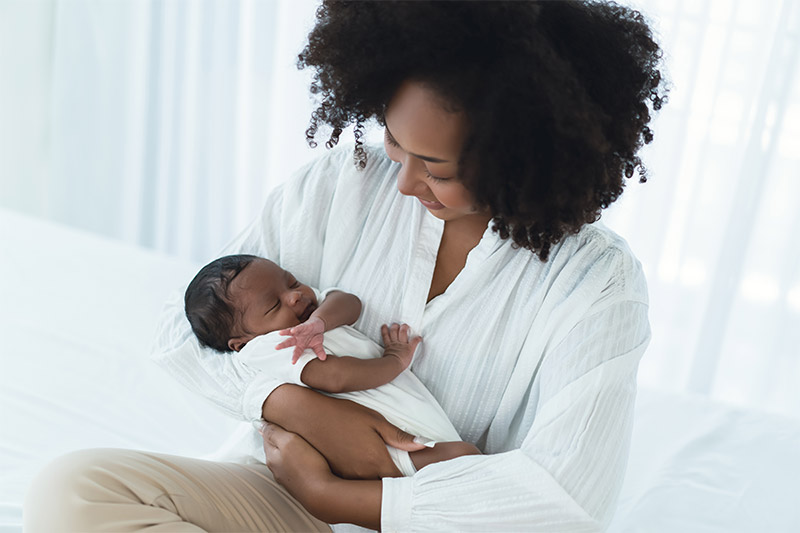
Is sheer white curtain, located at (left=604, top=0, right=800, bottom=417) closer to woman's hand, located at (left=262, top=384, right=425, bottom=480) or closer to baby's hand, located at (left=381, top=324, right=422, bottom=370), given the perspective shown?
baby's hand, located at (left=381, top=324, right=422, bottom=370)

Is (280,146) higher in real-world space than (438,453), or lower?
higher

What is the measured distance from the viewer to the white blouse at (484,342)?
46.2 inches

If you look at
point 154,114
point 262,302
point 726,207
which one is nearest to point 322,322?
point 262,302

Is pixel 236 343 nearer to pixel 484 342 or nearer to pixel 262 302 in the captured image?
pixel 262 302

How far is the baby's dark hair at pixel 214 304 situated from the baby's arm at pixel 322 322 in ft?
0.46

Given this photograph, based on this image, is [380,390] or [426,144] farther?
[380,390]

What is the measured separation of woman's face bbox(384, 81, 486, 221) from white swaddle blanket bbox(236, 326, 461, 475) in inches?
12.8

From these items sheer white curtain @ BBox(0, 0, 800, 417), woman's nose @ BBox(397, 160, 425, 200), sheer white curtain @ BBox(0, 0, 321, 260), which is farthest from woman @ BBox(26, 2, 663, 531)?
sheer white curtain @ BBox(0, 0, 321, 260)

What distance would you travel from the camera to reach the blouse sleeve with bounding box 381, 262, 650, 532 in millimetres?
1161

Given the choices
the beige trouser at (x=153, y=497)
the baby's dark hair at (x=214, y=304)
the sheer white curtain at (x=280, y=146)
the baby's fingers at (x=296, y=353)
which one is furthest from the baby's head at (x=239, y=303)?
the sheer white curtain at (x=280, y=146)

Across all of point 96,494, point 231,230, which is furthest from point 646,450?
point 231,230

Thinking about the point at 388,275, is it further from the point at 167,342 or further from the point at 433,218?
the point at 167,342

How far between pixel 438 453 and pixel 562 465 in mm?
230

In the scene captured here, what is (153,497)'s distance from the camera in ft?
3.84
